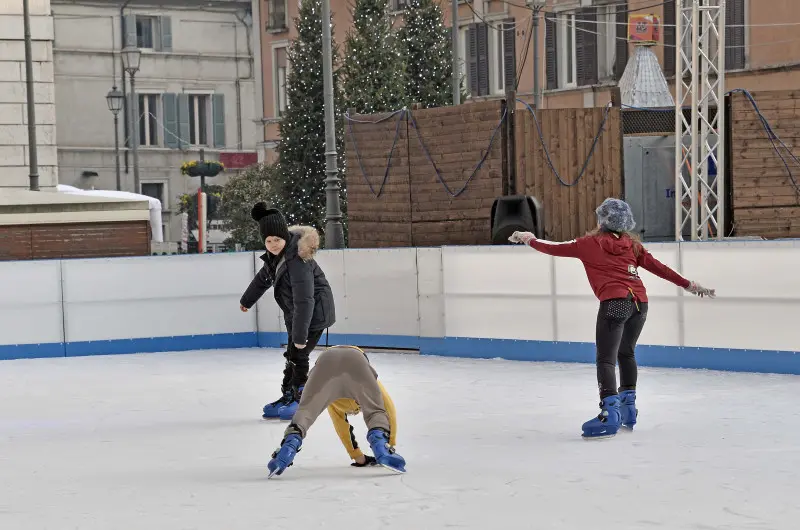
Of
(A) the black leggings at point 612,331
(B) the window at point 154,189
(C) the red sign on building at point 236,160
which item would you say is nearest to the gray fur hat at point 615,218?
(A) the black leggings at point 612,331

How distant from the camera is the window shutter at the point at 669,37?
113ft

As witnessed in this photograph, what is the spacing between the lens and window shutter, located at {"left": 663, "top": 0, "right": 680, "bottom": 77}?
34.6 meters

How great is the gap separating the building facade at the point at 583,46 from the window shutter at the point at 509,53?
0.03 m

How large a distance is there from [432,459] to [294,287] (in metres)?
1.83

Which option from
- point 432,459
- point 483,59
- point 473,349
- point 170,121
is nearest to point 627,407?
point 432,459

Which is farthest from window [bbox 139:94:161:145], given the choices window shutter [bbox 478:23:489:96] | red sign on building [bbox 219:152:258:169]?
window shutter [bbox 478:23:489:96]

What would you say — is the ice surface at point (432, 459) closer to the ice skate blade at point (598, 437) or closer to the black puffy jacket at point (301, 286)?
the ice skate blade at point (598, 437)

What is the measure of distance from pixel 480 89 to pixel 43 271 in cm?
2497

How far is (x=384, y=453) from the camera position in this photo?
8.09 meters

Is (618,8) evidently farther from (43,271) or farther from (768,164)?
(43,271)

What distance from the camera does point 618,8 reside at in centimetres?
3691

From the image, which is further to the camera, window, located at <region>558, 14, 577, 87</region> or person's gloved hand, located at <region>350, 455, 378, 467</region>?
window, located at <region>558, 14, 577, 87</region>

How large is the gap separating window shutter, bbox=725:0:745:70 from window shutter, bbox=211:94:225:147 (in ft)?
84.1

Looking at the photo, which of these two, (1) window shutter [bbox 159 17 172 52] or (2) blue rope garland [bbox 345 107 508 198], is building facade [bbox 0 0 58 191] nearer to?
(2) blue rope garland [bbox 345 107 508 198]
